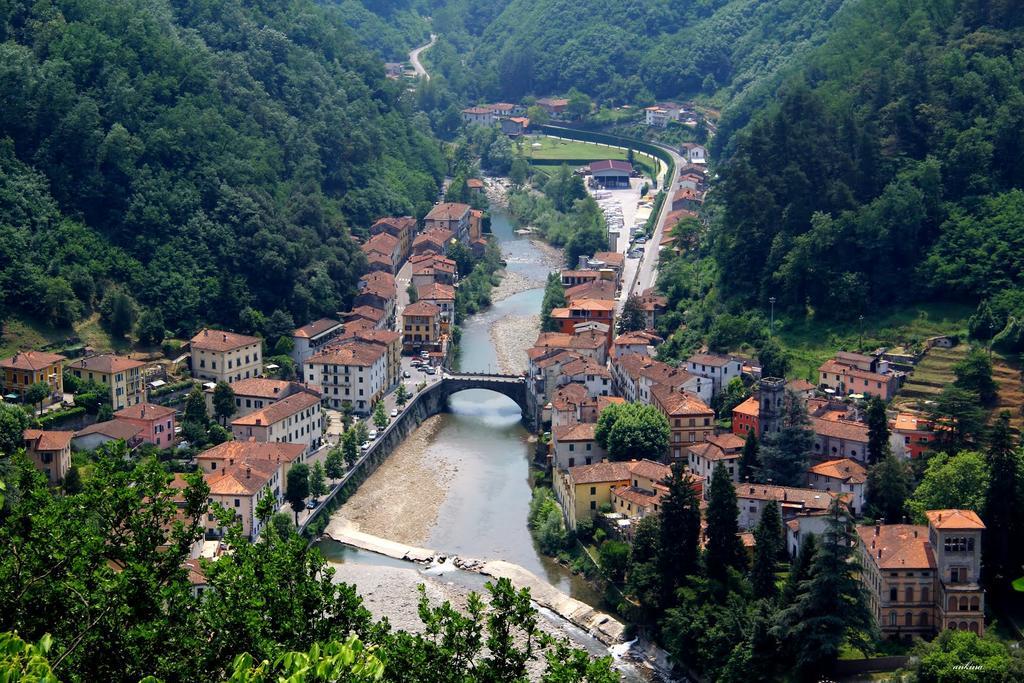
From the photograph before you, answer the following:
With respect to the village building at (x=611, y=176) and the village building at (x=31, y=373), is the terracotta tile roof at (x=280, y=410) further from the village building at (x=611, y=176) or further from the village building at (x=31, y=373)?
the village building at (x=611, y=176)

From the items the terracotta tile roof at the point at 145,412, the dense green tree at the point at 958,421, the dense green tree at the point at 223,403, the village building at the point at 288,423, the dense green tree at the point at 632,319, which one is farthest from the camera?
the dense green tree at the point at 632,319

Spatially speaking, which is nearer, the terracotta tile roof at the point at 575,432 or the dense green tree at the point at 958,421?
the dense green tree at the point at 958,421

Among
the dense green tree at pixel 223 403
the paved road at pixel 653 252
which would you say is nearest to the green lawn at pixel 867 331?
the paved road at pixel 653 252

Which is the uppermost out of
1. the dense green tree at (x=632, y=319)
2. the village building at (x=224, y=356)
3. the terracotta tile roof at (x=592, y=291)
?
the terracotta tile roof at (x=592, y=291)

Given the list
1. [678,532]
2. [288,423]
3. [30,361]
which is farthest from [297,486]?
[678,532]

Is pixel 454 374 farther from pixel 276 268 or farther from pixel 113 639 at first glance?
pixel 113 639

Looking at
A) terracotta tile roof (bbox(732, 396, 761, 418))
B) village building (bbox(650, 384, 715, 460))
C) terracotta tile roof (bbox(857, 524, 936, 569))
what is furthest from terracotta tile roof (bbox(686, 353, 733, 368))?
terracotta tile roof (bbox(857, 524, 936, 569))

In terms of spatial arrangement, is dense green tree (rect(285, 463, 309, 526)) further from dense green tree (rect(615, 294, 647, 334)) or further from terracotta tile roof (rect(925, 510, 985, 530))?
dense green tree (rect(615, 294, 647, 334))
